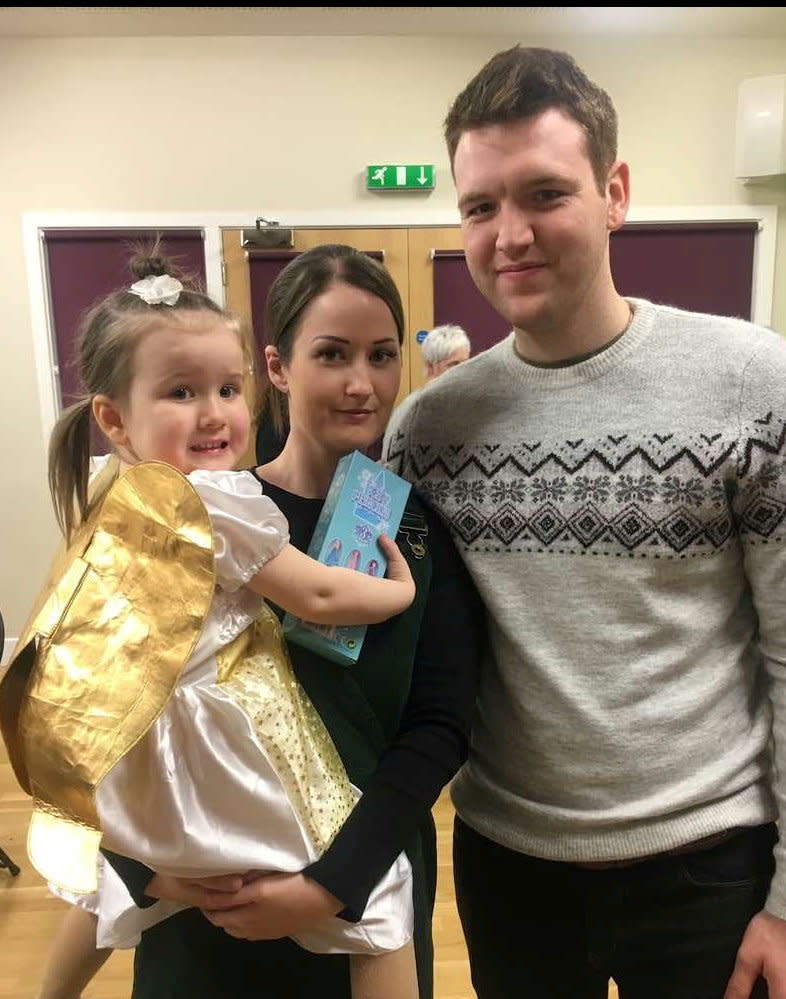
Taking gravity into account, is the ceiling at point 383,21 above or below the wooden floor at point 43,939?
above

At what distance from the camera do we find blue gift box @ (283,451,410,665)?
91 centimetres

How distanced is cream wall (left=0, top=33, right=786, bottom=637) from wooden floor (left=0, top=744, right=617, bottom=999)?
6.94 feet

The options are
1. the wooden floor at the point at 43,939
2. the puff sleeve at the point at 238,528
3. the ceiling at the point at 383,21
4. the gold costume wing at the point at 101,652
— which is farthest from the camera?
the ceiling at the point at 383,21

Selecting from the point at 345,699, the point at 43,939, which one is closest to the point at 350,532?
the point at 345,699

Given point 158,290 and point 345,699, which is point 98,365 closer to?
point 158,290

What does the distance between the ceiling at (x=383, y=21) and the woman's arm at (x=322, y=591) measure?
146 inches

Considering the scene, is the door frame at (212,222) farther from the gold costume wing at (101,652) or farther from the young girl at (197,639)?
the gold costume wing at (101,652)

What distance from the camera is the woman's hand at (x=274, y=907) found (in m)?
0.82

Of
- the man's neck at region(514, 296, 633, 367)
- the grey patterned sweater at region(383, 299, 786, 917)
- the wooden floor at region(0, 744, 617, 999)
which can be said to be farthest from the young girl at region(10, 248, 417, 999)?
the wooden floor at region(0, 744, 617, 999)

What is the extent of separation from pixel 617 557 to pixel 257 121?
12.6ft

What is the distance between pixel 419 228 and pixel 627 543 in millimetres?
3580

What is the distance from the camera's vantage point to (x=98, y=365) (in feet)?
3.21

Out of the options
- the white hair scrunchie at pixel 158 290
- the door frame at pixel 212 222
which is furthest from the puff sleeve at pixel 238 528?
the door frame at pixel 212 222

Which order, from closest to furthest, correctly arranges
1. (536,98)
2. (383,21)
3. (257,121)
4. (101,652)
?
(101,652), (536,98), (383,21), (257,121)
